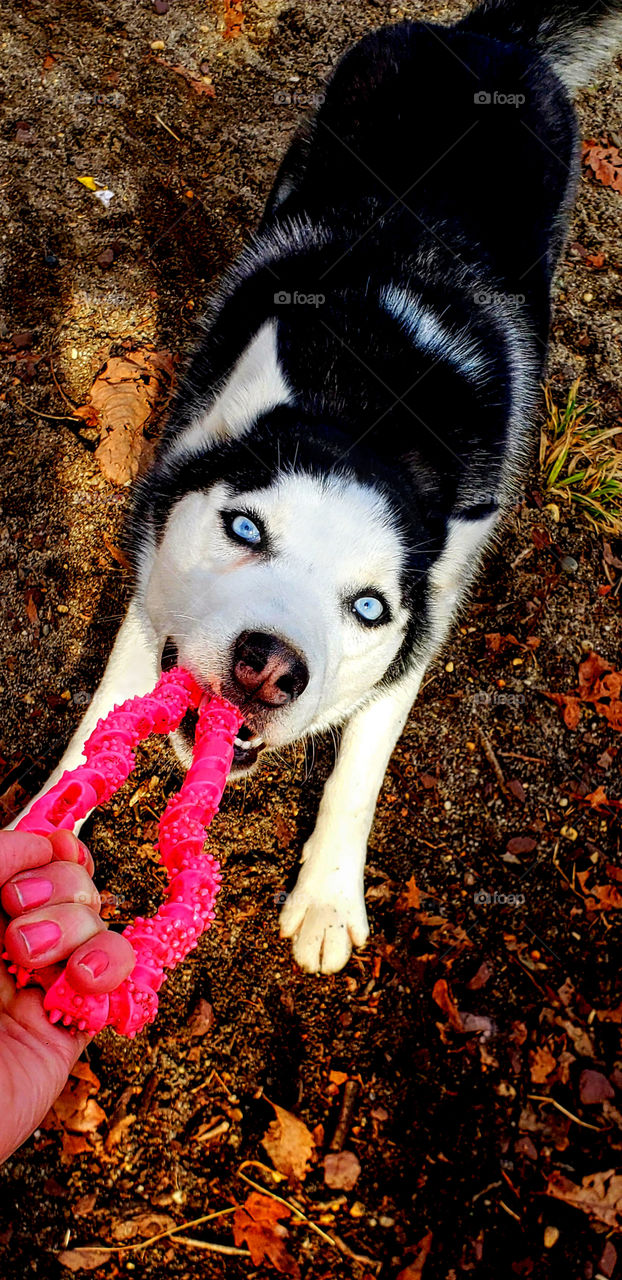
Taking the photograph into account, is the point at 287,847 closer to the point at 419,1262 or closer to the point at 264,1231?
the point at 264,1231

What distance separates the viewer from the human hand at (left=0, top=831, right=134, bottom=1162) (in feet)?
5.65

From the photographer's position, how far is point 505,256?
3.75 m

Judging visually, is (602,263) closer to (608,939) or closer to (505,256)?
(505,256)

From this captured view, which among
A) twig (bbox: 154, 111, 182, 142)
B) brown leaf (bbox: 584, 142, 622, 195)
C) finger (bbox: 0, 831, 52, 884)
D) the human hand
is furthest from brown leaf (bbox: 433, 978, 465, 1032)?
brown leaf (bbox: 584, 142, 622, 195)

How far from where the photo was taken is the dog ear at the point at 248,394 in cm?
276

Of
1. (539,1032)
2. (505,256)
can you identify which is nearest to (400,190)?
(505,256)

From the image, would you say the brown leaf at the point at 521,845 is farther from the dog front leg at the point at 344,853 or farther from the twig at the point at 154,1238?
the twig at the point at 154,1238

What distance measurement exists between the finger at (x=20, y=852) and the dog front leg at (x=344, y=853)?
1622 millimetres

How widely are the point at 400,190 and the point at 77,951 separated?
318 cm

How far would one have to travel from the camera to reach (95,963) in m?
1.73

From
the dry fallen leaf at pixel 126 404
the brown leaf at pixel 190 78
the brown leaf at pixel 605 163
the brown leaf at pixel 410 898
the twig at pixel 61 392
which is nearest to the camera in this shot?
the brown leaf at pixel 410 898

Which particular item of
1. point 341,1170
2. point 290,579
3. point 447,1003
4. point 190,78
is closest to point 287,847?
point 447,1003

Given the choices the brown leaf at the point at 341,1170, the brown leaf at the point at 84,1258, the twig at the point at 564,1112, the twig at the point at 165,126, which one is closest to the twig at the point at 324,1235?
the brown leaf at the point at 341,1170

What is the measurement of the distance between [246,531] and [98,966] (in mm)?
1196
